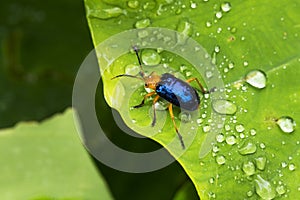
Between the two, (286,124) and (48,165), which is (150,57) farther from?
(48,165)

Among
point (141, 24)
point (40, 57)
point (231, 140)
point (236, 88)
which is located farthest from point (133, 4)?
point (40, 57)

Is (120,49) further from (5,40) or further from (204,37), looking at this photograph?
(5,40)

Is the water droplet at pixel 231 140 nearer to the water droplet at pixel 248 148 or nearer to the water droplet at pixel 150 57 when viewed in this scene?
the water droplet at pixel 248 148

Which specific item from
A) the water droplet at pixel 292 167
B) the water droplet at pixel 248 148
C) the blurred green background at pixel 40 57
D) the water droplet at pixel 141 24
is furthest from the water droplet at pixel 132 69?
the blurred green background at pixel 40 57

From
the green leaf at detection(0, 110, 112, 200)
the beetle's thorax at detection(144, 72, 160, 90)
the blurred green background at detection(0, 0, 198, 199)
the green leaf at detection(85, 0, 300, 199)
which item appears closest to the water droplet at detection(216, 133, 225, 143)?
the green leaf at detection(85, 0, 300, 199)

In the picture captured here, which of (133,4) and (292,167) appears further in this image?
(133,4)

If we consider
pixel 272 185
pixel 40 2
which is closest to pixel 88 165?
pixel 272 185
